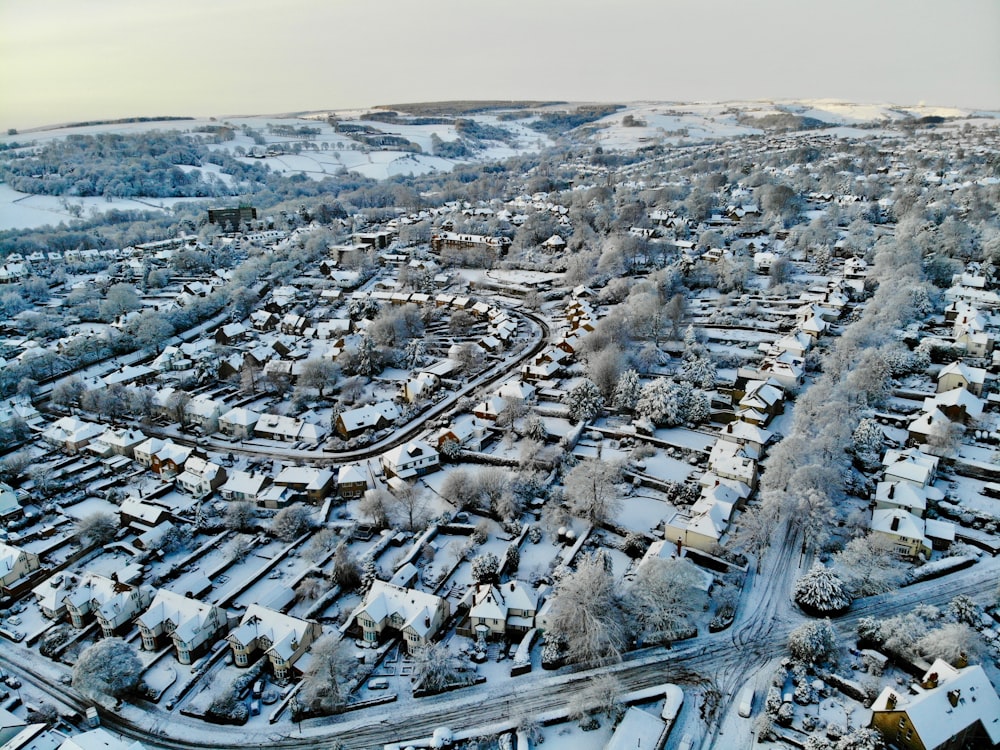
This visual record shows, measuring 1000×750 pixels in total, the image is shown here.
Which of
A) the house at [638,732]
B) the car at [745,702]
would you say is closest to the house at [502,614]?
the house at [638,732]

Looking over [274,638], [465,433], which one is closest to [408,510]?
[465,433]

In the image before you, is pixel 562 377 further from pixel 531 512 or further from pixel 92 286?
pixel 92 286

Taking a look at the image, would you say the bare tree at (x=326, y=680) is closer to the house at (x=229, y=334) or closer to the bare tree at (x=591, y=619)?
the bare tree at (x=591, y=619)

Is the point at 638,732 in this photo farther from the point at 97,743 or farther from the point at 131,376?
the point at 131,376

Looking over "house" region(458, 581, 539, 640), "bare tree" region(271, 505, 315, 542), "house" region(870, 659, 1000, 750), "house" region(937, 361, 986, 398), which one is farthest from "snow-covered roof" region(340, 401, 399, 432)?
"house" region(937, 361, 986, 398)

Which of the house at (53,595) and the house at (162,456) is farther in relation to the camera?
the house at (162,456)

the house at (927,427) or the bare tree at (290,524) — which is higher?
the house at (927,427)

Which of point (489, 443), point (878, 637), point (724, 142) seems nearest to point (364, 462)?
point (489, 443)
